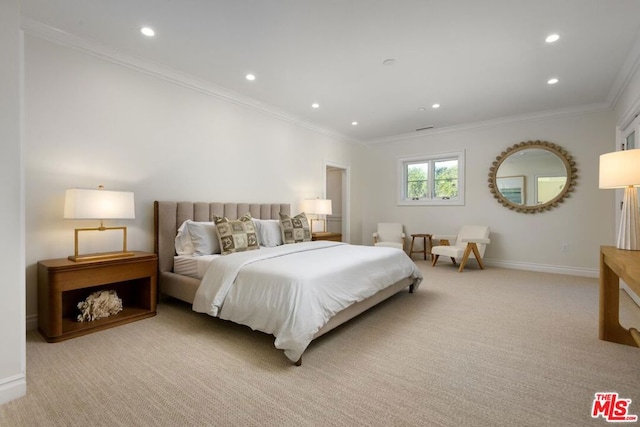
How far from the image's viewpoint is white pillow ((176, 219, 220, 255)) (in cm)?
326

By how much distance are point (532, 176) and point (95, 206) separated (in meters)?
6.17

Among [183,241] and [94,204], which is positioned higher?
[94,204]

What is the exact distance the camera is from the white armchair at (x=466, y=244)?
496 centimetres

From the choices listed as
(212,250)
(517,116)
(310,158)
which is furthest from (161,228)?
(517,116)

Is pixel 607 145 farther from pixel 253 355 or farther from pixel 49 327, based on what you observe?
pixel 49 327

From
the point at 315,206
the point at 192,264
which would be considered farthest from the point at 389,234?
the point at 192,264

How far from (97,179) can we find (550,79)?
530 cm

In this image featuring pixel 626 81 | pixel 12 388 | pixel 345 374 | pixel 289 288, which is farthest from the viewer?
pixel 626 81

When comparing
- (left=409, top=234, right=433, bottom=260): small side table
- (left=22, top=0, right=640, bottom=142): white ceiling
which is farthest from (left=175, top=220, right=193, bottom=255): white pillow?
(left=409, top=234, right=433, bottom=260): small side table

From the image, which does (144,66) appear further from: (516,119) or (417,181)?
(516,119)

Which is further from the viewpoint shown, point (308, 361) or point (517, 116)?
point (517, 116)

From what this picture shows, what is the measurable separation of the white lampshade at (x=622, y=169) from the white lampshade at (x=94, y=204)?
4006mm

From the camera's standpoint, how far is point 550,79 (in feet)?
12.2

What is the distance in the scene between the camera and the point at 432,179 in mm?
6281
